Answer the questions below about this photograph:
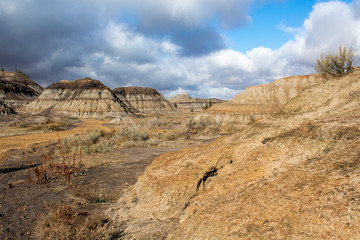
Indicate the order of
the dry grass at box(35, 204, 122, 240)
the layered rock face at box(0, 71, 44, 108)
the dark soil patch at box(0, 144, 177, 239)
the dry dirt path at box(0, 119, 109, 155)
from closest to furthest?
the dry grass at box(35, 204, 122, 240) < the dark soil patch at box(0, 144, 177, 239) < the dry dirt path at box(0, 119, 109, 155) < the layered rock face at box(0, 71, 44, 108)

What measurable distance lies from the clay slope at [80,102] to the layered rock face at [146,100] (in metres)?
18.7

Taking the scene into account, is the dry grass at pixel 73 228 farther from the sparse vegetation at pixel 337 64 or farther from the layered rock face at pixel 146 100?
the layered rock face at pixel 146 100

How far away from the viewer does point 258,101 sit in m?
37.0

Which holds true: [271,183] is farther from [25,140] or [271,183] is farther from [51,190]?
[25,140]

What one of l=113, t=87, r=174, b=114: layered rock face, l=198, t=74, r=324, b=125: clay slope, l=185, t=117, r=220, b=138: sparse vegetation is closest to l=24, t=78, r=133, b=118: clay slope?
l=113, t=87, r=174, b=114: layered rock face

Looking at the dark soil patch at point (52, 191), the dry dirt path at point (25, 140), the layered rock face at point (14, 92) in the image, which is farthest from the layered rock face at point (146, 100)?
the dark soil patch at point (52, 191)

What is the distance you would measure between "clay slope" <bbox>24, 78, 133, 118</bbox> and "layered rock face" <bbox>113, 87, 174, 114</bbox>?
18.7 m

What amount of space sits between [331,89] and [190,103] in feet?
502

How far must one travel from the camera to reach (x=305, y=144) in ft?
11.1

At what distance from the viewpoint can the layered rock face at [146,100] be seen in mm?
90125

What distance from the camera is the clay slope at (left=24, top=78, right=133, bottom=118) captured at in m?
59.9

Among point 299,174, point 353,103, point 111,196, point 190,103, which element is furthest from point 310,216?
point 190,103

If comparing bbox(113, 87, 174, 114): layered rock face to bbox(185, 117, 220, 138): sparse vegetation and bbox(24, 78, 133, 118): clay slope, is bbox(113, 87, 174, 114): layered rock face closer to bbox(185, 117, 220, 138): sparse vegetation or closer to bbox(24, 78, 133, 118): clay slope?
bbox(24, 78, 133, 118): clay slope

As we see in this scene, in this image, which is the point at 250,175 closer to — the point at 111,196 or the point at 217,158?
the point at 217,158
